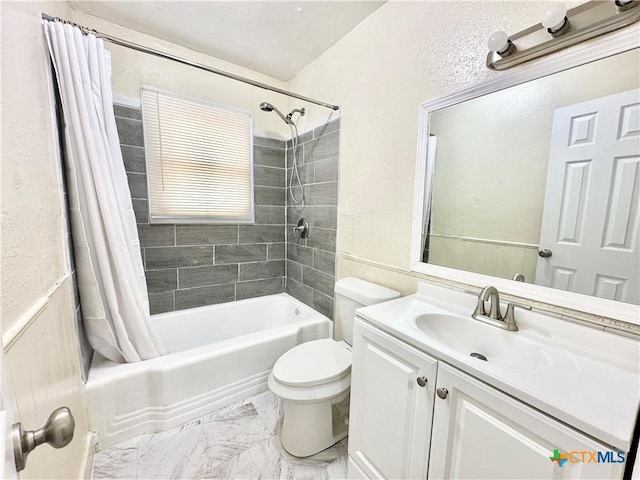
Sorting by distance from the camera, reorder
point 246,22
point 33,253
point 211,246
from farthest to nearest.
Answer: point 211,246 < point 246,22 < point 33,253

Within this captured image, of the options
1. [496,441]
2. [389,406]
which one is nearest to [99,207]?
[389,406]

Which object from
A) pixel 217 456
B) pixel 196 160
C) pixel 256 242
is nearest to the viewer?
pixel 217 456

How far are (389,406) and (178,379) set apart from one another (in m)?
1.22

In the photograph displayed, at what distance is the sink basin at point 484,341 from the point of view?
0.94 meters

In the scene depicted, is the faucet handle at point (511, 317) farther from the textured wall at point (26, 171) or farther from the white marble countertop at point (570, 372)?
the textured wall at point (26, 171)

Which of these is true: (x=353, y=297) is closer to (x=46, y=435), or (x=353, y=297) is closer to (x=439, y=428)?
(x=439, y=428)

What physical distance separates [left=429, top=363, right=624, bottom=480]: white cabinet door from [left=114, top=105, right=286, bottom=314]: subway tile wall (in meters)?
2.00

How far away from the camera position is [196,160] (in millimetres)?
2221

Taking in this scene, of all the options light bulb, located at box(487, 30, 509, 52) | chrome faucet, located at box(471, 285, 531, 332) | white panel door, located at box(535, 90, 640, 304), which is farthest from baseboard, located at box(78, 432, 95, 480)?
light bulb, located at box(487, 30, 509, 52)

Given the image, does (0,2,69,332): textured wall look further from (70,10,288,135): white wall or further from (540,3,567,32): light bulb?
(540,3,567,32): light bulb

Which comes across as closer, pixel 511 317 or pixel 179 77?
pixel 511 317

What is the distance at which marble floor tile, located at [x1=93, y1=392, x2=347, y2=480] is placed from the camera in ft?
4.36

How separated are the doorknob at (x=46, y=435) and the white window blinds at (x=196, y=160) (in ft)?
6.25

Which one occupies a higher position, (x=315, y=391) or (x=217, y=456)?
(x=315, y=391)
